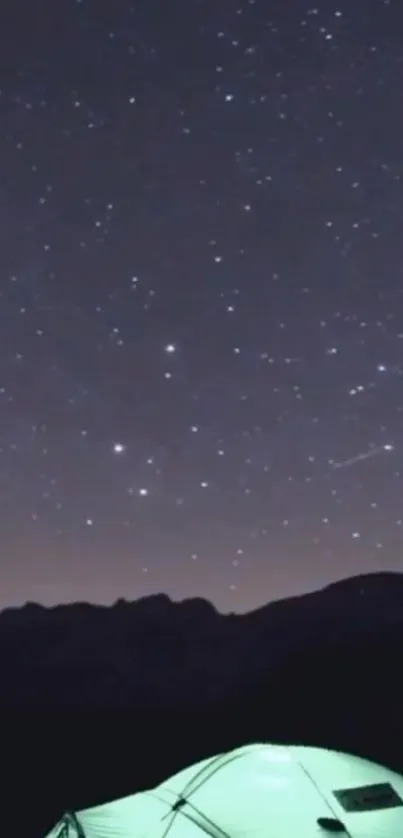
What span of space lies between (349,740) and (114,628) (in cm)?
8436

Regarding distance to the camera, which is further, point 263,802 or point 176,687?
point 176,687

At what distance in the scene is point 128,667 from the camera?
10562 cm

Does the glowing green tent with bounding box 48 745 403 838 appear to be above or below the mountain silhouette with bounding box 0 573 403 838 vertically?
below

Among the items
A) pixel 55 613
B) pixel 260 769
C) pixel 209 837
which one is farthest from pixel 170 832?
pixel 55 613

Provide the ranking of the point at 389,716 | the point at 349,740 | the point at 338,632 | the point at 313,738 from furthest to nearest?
the point at 338,632
the point at 389,716
the point at 313,738
the point at 349,740

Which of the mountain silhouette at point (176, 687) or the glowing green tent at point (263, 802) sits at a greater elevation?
the mountain silhouette at point (176, 687)

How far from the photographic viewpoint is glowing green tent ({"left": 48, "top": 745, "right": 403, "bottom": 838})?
8695 mm

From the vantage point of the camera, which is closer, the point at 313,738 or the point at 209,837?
the point at 209,837

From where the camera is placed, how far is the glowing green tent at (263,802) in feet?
28.5

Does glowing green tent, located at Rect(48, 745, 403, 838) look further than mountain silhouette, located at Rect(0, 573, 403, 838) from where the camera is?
No

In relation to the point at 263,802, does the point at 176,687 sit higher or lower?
higher

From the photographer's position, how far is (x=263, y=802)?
29.5 feet

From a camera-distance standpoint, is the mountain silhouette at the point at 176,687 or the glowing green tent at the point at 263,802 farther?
the mountain silhouette at the point at 176,687

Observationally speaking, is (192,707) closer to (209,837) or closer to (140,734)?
(140,734)
